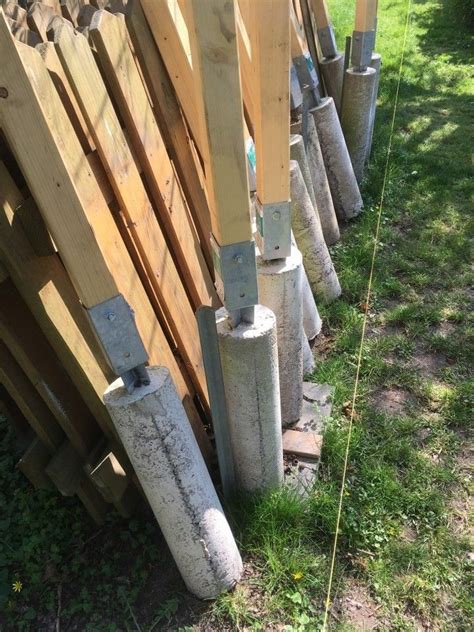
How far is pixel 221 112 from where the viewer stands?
1519mm

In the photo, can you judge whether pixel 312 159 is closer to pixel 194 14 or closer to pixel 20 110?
pixel 194 14

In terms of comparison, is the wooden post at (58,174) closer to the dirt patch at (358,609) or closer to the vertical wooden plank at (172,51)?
the vertical wooden plank at (172,51)

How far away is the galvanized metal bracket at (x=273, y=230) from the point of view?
2.08m

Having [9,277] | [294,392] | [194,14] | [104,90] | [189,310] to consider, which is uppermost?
[194,14]

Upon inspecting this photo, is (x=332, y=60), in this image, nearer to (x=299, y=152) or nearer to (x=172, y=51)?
(x=299, y=152)

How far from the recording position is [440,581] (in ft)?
7.08

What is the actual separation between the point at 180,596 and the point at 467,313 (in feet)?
8.03

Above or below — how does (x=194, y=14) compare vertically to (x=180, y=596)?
above

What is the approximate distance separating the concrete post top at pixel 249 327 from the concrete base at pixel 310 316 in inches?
38.1

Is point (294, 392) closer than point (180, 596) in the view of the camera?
No

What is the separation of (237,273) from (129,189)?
518mm

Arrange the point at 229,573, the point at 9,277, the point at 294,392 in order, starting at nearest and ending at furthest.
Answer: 1. the point at 9,277
2. the point at 229,573
3. the point at 294,392

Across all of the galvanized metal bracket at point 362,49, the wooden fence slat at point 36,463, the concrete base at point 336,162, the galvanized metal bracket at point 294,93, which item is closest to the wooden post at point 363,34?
the galvanized metal bracket at point 362,49

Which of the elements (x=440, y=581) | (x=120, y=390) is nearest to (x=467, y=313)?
(x=440, y=581)
